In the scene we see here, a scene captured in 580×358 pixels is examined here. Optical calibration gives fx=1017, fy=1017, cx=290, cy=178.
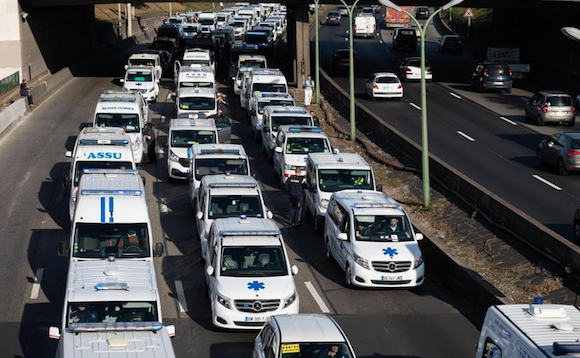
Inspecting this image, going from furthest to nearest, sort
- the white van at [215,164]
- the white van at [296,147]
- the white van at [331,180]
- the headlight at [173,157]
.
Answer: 1. the headlight at [173,157]
2. the white van at [296,147]
3. the white van at [215,164]
4. the white van at [331,180]

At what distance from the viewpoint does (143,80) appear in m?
50.8

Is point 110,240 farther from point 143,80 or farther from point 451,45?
point 451,45

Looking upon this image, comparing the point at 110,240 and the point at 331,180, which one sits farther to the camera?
the point at 331,180

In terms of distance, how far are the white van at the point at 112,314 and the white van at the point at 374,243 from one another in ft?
17.8

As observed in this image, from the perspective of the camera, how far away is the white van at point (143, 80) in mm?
50194

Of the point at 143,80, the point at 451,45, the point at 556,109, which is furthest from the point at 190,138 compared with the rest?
the point at 451,45

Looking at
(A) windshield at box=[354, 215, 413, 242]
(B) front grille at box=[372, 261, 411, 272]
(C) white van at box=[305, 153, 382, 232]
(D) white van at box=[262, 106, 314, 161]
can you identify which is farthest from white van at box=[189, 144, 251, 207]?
(B) front grille at box=[372, 261, 411, 272]

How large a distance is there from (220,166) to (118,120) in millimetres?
8162

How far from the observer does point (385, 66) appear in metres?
70.2

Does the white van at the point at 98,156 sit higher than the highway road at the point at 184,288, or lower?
higher

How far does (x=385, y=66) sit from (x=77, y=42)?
76.3 ft

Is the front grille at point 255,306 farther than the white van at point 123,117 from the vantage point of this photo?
No

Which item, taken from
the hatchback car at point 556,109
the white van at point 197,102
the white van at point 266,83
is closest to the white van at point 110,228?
the white van at point 197,102

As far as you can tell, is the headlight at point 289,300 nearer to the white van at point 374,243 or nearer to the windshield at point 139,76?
the white van at point 374,243
